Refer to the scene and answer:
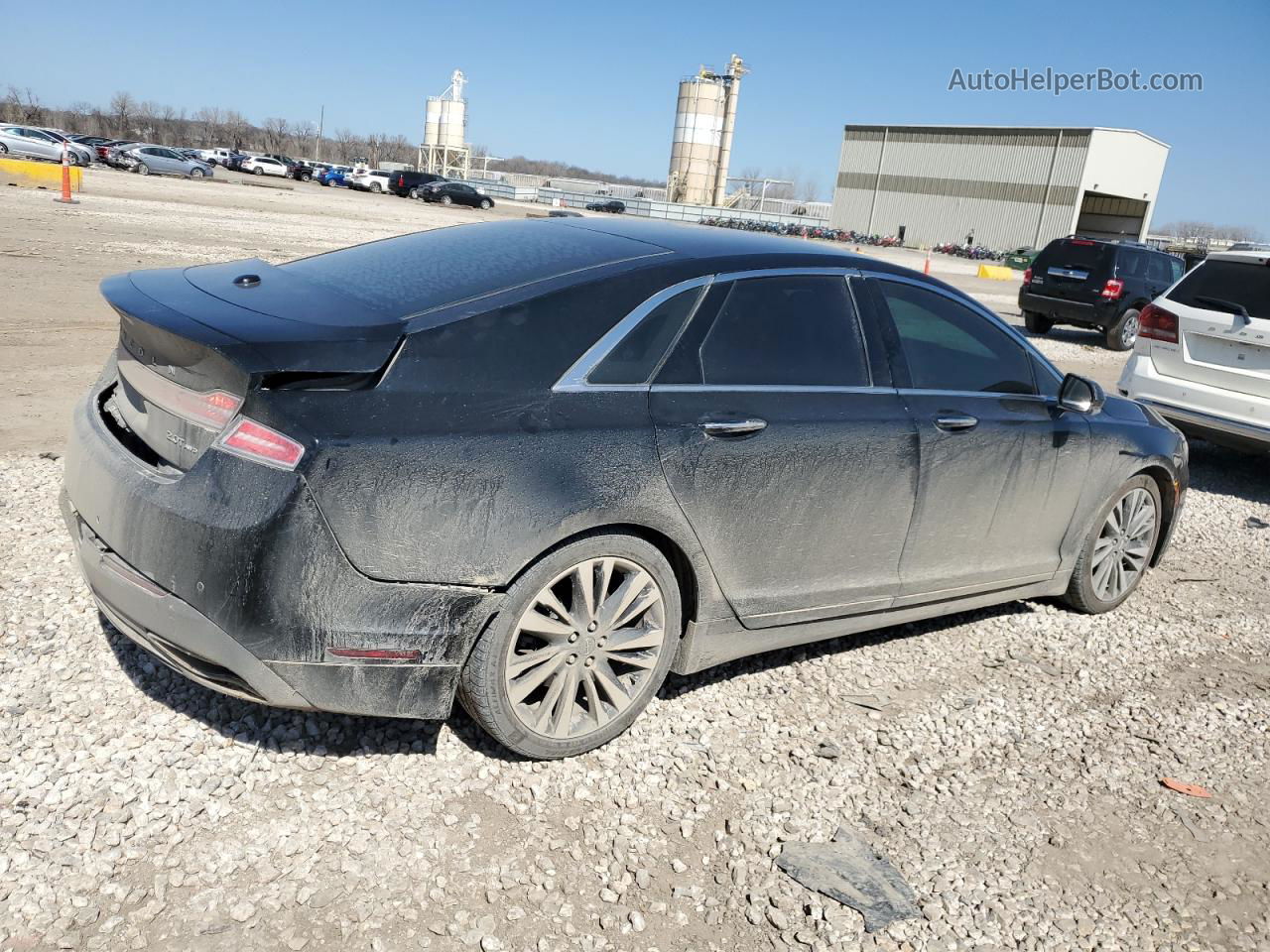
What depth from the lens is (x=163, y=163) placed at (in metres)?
47.8

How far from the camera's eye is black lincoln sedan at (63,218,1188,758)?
2.80 m

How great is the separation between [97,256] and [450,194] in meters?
42.2

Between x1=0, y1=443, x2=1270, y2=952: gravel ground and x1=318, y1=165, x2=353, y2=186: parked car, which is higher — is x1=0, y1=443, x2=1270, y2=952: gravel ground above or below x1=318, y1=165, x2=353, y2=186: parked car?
below

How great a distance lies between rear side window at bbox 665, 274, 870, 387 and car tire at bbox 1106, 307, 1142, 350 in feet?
49.1

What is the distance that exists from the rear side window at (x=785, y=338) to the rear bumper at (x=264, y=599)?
1169 millimetres

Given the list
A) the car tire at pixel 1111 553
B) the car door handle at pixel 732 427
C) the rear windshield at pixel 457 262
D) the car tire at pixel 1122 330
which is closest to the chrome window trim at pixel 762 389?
the car door handle at pixel 732 427

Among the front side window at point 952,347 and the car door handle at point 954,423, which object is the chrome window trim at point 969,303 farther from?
the car door handle at point 954,423

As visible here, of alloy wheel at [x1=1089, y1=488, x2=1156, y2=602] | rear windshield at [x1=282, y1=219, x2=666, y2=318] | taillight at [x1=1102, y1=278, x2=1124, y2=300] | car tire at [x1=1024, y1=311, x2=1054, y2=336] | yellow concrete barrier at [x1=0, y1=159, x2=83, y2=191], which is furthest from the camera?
yellow concrete barrier at [x1=0, y1=159, x2=83, y2=191]

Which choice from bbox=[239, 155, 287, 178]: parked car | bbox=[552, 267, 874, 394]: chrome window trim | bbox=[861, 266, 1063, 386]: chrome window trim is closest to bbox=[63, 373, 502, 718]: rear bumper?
bbox=[552, 267, 874, 394]: chrome window trim

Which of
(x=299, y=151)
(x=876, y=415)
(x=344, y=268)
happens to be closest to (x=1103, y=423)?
(x=876, y=415)

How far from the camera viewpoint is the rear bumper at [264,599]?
2.74m

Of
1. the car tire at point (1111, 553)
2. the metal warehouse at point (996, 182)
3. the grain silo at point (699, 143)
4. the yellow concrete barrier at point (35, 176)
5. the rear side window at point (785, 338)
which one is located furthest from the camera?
the grain silo at point (699, 143)

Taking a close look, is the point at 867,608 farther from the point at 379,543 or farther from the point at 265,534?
the point at 265,534

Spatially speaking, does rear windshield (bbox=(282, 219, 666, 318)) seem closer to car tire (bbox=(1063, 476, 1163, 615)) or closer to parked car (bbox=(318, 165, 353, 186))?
car tire (bbox=(1063, 476, 1163, 615))
